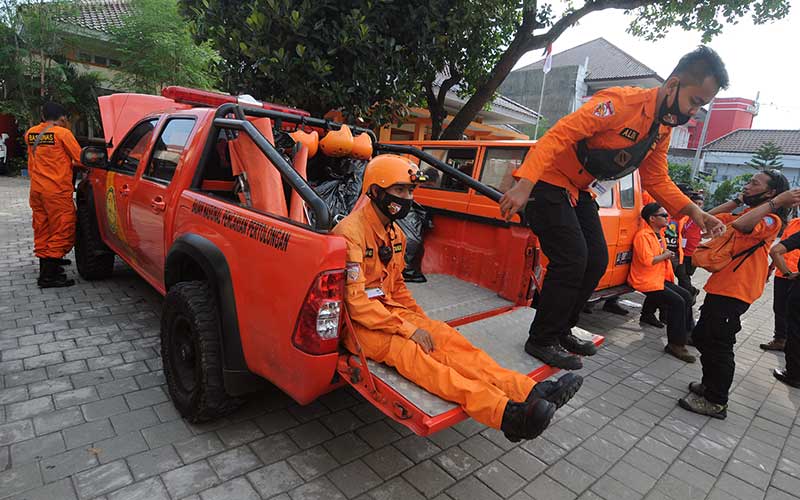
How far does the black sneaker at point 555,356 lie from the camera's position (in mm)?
2551

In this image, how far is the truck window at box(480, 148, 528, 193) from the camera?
4730mm

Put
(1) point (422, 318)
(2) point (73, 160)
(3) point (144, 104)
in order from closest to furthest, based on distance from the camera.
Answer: (1) point (422, 318) → (2) point (73, 160) → (3) point (144, 104)

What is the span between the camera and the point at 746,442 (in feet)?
10.6

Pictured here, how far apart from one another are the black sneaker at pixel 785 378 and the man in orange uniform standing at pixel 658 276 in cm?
80

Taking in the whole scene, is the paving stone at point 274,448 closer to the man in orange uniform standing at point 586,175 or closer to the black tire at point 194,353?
the black tire at point 194,353

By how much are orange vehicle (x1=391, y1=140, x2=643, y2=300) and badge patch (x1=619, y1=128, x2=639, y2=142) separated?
1.73m

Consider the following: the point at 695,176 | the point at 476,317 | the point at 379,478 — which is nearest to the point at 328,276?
the point at 379,478

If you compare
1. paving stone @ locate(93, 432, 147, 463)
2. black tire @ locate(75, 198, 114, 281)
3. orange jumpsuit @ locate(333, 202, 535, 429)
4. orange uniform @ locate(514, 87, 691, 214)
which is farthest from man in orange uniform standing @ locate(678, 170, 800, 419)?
black tire @ locate(75, 198, 114, 281)

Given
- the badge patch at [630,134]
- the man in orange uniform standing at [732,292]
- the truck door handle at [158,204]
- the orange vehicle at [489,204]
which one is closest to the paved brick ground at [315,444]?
the man in orange uniform standing at [732,292]

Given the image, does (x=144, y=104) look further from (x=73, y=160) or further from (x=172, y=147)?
(x=172, y=147)

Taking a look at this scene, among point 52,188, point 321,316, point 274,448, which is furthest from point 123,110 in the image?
point 321,316

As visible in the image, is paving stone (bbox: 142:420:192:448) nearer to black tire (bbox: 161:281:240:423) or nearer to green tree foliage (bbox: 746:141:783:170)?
black tire (bbox: 161:281:240:423)

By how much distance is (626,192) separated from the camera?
16.9 feet

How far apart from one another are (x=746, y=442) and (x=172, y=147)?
4.68 metres
